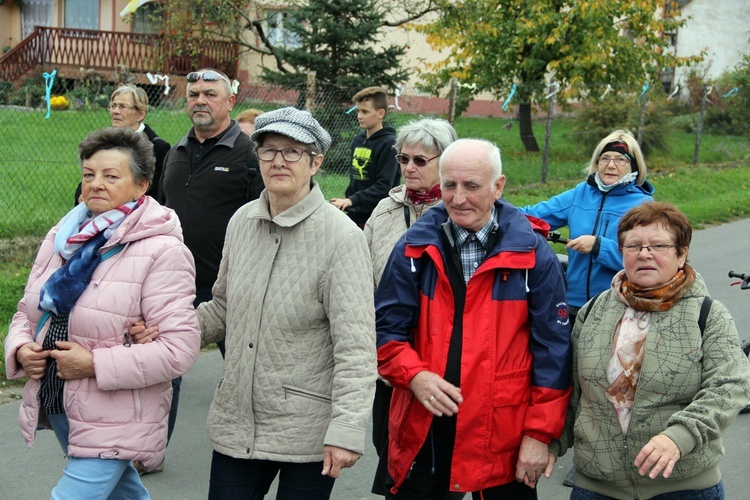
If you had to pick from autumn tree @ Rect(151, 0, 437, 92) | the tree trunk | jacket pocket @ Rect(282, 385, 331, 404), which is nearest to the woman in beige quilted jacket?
jacket pocket @ Rect(282, 385, 331, 404)

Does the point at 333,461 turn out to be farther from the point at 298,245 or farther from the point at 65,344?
the point at 65,344

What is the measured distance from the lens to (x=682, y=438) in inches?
118

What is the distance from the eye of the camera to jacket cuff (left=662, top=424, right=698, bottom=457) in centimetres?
300

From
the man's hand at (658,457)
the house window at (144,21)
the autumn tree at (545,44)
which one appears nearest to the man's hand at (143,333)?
the man's hand at (658,457)

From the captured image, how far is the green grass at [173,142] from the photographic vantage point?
31.8ft

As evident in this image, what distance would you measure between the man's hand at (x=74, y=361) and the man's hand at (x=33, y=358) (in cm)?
8

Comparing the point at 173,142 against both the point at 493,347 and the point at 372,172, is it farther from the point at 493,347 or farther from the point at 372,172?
the point at 493,347

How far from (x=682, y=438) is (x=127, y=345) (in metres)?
2.00

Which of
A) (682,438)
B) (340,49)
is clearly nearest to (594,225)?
(682,438)

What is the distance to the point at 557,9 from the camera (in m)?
22.6

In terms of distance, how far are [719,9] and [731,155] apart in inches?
810

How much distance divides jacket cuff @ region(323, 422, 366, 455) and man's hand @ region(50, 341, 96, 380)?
92cm

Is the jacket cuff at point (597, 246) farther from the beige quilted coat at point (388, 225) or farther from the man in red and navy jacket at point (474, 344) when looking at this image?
the man in red and navy jacket at point (474, 344)

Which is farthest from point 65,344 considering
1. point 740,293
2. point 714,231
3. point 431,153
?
point 714,231
